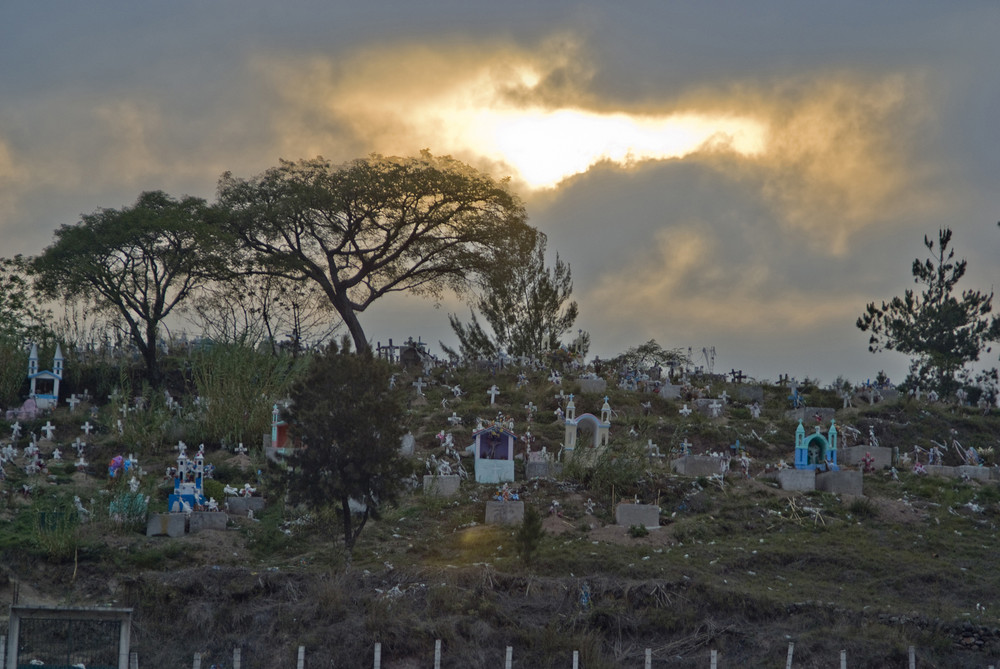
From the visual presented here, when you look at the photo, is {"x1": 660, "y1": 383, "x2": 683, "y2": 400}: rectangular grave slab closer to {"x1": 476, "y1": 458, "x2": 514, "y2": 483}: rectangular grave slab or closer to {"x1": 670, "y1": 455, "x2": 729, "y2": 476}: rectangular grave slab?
{"x1": 670, "y1": 455, "x2": 729, "y2": 476}: rectangular grave slab

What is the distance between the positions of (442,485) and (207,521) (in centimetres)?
625

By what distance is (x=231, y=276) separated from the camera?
45.6m

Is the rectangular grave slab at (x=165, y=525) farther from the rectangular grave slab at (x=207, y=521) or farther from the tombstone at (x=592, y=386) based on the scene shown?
the tombstone at (x=592, y=386)

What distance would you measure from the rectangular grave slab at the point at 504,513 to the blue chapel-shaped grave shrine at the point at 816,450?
8780 millimetres

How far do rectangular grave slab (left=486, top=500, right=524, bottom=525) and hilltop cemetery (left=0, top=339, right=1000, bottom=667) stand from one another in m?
0.05

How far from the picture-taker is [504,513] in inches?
1131

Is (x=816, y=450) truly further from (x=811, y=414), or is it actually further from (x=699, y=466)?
(x=811, y=414)

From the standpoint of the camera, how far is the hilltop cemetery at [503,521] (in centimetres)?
2298

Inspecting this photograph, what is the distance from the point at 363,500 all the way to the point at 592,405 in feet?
51.5

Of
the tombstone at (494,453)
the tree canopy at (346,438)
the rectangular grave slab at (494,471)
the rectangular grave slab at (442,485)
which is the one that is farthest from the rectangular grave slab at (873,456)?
the tree canopy at (346,438)

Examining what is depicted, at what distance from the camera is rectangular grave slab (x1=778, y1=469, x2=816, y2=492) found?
32.0 m

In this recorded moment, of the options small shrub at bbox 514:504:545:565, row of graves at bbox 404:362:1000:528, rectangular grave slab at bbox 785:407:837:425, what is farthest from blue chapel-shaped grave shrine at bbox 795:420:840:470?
small shrub at bbox 514:504:545:565

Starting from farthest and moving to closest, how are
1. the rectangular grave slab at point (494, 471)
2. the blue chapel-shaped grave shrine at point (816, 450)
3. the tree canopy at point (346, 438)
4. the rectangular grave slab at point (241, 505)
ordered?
the blue chapel-shaped grave shrine at point (816, 450), the rectangular grave slab at point (494, 471), the rectangular grave slab at point (241, 505), the tree canopy at point (346, 438)

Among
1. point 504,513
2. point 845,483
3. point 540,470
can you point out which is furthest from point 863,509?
point 504,513
